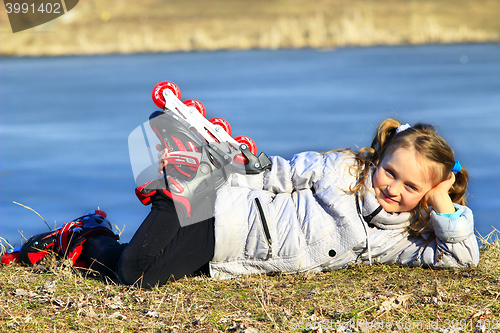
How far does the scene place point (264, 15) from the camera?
1184 inches

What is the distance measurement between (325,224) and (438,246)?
680mm

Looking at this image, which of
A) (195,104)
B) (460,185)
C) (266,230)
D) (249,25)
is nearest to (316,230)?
(266,230)

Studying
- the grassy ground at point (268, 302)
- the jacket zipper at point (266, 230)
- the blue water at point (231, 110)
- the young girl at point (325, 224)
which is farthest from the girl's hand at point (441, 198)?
the blue water at point (231, 110)

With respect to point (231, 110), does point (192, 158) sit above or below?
above

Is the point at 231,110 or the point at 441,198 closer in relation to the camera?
the point at 441,198

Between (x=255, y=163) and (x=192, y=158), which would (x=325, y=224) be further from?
(x=192, y=158)

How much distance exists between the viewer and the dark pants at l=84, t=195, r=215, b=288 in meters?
2.88

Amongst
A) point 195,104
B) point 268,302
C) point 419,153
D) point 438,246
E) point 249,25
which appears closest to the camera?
point 268,302

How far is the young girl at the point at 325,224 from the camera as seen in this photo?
2.91 meters

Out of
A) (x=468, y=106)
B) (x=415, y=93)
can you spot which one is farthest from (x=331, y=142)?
(x=415, y=93)

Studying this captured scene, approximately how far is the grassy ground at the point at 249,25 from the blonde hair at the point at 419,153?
69.0ft

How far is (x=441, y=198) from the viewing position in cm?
294

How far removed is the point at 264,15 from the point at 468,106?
21240 mm

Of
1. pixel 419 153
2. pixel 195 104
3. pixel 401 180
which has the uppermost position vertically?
pixel 195 104
